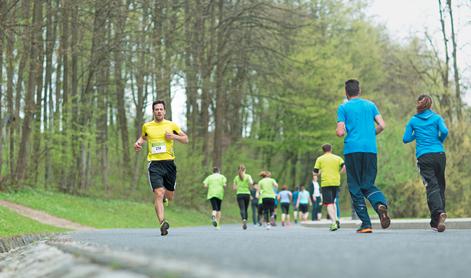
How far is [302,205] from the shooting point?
37.2 m

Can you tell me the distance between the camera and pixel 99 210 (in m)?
35.9

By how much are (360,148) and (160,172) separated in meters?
3.75

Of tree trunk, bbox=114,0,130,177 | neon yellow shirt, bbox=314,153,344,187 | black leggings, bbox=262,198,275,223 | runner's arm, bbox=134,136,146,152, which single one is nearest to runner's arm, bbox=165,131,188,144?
runner's arm, bbox=134,136,146,152

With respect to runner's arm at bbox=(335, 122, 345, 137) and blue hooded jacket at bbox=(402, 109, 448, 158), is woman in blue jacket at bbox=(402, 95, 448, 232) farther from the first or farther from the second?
runner's arm at bbox=(335, 122, 345, 137)

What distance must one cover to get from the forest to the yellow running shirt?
465 inches

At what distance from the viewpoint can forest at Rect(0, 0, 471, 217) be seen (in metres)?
33.8

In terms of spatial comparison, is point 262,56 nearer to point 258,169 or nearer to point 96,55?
point 96,55

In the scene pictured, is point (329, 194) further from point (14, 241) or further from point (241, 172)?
point (241, 172)

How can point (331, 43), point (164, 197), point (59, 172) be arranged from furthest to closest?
point (331, 43), point (59, 172), point (164, 197)

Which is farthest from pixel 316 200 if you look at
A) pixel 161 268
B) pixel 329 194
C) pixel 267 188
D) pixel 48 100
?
pixel 161 268

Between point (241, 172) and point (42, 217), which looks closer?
point (241, 172)

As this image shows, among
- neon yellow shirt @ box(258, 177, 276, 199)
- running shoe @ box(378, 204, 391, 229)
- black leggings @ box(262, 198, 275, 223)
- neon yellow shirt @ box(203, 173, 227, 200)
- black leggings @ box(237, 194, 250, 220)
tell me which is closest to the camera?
running shoe @ box(378, 204, 391, 229)

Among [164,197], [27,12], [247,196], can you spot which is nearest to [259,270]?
[164,197]

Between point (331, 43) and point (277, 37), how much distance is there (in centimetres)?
1477
